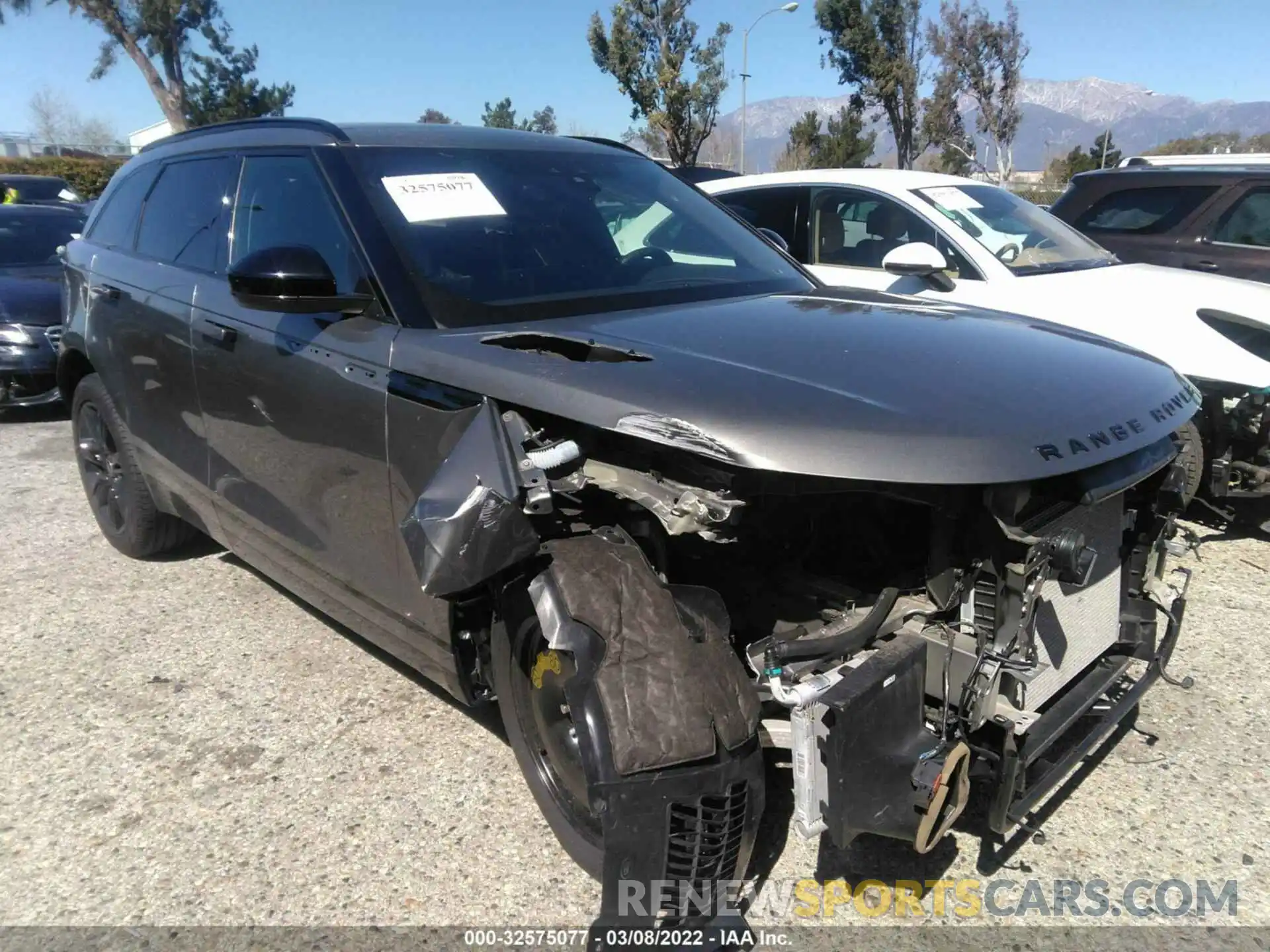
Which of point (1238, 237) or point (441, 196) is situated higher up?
point (441, 196)

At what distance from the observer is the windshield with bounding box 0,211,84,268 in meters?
8.84

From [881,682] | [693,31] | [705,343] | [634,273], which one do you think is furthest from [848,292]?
[693,31]

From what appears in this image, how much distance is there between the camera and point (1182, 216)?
709 cm

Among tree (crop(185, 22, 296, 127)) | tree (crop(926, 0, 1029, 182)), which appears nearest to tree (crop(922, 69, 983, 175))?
tree (crop(926, 0, 1029, 182))

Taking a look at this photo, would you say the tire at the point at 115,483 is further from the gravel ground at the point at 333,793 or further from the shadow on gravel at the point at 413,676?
the shadow on gravel at the point at 413,676

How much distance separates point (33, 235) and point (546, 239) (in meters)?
8.30

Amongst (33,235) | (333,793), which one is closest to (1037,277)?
(333,793)

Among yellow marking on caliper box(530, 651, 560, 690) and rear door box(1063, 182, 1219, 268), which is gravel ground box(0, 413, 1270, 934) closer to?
yellow marking on caliper box(530, 651, 560, 690)

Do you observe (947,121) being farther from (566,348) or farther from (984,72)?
(566,348)

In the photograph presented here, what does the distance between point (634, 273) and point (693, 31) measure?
3333cm

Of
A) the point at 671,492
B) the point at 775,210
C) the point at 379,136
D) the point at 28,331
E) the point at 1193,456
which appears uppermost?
the point at 379,136

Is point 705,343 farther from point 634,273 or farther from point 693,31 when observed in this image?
point 693,31

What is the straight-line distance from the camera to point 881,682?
6.54ft

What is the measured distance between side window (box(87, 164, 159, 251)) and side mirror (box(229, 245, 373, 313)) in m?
1.99
